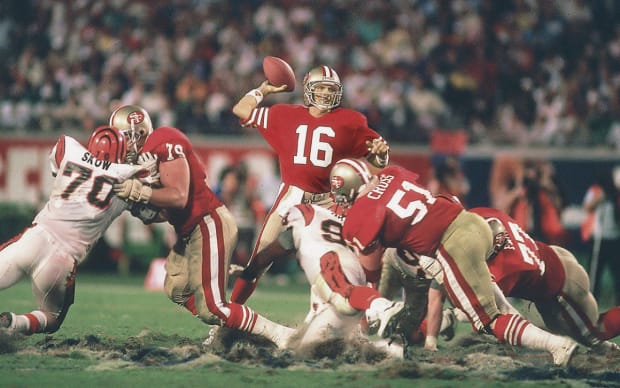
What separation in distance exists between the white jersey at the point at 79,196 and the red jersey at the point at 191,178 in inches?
11.0

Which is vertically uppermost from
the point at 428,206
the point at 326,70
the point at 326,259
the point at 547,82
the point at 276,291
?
the point at 547,82

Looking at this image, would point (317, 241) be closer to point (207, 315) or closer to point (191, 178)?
point (207, 315)

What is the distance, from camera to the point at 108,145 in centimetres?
712

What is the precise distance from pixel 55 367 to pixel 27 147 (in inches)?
412

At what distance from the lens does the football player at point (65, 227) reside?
699 cm

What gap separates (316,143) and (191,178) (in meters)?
1.06

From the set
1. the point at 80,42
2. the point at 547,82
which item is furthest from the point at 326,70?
the point at 80,42

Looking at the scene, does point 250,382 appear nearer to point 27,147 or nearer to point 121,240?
point 121,240

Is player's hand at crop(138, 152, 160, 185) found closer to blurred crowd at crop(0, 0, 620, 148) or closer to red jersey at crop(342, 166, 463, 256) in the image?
red jersey at crop(342, 166, 463, 256)

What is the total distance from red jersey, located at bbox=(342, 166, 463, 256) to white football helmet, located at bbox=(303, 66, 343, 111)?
1.24 metres

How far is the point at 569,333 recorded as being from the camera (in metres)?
7.58

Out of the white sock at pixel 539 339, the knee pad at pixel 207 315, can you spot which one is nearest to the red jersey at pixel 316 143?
the knee pad at pixel 207 315

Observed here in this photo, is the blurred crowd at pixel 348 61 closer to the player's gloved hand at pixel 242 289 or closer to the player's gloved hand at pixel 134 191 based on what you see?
the player's gloved hand at pixel 242 289

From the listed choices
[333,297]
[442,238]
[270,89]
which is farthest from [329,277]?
[270,89]
